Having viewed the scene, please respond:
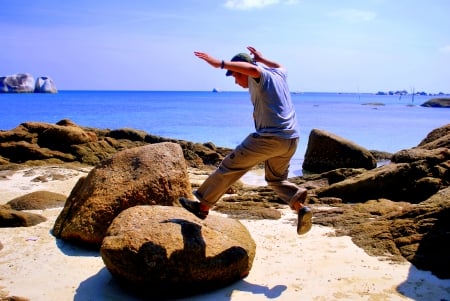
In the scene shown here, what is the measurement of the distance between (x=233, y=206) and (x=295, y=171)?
329 inches

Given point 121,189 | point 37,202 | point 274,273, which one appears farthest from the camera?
point 37,202

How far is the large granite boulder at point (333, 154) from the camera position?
49.7 feet

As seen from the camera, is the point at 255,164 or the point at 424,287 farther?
the point at 255,164

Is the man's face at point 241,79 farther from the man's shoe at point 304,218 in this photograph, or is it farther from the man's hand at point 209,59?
the man's shoe at point 304,218

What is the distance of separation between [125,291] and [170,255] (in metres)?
0.61

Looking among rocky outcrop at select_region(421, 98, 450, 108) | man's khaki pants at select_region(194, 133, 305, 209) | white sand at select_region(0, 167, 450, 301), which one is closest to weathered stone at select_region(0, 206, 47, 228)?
white sand at select_region(0, 167, 450, 301)

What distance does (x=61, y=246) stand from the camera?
623 cm

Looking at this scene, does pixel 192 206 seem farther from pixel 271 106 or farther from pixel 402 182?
pixel 402 182

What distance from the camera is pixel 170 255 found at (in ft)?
15.8

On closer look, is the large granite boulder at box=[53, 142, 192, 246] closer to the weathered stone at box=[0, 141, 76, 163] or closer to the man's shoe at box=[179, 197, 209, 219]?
the man's shoe at box=[179, 197, 209, 219]

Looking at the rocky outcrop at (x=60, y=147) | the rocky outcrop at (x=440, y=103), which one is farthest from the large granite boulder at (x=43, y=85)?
the rocky outcrop at (x=60, y=147)

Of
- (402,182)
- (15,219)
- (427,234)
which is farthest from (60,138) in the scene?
(427,234)

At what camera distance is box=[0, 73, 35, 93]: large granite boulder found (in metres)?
138

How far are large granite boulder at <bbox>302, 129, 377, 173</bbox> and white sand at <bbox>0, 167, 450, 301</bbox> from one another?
8688 millimetres
